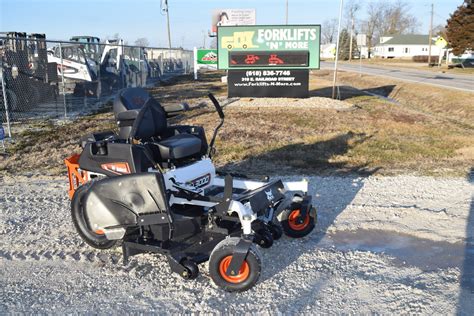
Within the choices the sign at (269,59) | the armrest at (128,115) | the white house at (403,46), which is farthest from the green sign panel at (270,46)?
the white house at (403,46)

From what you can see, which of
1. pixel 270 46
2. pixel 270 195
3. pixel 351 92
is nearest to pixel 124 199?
pixel 270 195

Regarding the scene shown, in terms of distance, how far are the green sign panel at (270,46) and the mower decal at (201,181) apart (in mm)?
12306

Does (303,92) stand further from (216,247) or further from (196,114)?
(216,247)

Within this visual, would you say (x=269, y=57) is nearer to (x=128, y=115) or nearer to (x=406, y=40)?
(x=128, y=115)

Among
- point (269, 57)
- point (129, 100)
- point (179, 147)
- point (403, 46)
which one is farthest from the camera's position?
point (403, 46)

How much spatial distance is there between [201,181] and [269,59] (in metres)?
12.5

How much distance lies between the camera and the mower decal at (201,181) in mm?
4555

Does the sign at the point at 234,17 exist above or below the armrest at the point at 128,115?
above

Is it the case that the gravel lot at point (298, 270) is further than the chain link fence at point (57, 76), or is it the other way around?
the chain link fence at point (57, 76)

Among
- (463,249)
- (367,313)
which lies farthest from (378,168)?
(367,313)

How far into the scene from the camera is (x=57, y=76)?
57.6 ft

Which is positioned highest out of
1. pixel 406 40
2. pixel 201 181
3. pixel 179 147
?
pixel 406 40

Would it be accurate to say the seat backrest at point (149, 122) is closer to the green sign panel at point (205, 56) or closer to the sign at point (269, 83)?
the sign at point (269, 83)

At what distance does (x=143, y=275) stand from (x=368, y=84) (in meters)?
26.0
